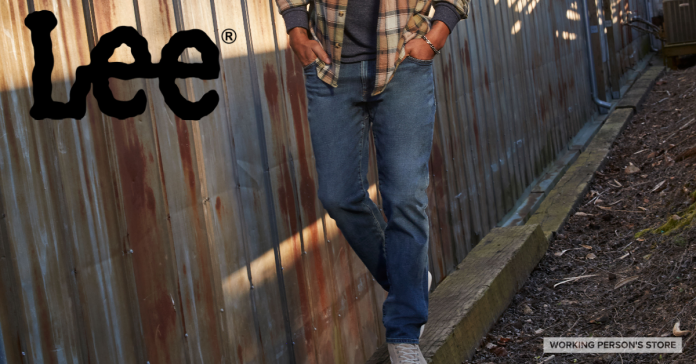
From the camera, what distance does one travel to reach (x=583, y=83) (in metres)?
7.19

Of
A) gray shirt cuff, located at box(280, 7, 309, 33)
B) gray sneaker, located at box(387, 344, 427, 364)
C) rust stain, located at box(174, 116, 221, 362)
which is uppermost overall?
gray shirt cuff, located at box(280, 7, 309, 33)

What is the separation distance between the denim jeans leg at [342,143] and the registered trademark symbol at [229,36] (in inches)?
9.9

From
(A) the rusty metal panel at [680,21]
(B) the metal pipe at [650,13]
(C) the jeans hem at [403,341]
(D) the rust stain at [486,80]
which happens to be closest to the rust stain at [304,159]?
(C) the jeans hem at [403,341]

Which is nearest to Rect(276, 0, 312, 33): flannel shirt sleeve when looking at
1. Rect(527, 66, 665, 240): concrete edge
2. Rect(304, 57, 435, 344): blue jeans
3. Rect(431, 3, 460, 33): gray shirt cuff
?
Rect(304, 57, 435, 344): blue jeans

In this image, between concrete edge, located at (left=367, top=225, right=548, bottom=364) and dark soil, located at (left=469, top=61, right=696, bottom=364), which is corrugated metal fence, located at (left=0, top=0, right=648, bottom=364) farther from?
dark soil, located at (left=469, top=61, right=696, bottom=364)

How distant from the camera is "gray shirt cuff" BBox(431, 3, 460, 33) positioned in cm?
203

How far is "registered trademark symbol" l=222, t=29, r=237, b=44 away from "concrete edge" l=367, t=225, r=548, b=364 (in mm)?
1214

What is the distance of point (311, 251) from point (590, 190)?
3.47 metres

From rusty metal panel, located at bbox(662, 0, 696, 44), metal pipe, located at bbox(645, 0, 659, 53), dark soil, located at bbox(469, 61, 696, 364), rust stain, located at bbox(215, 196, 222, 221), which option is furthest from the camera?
metal pipe, located at bbox(645, 0, 659, 53)

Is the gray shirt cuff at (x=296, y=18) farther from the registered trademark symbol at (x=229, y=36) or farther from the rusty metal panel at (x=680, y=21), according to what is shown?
the rusty metal panel at (x=680, y=21)

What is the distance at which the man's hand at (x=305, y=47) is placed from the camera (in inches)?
78.9

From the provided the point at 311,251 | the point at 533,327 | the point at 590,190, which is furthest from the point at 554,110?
the point at 311,251

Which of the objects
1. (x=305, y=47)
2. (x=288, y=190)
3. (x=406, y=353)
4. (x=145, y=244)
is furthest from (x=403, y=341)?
(x=305, y=47)

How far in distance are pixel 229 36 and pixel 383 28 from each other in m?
0.48
